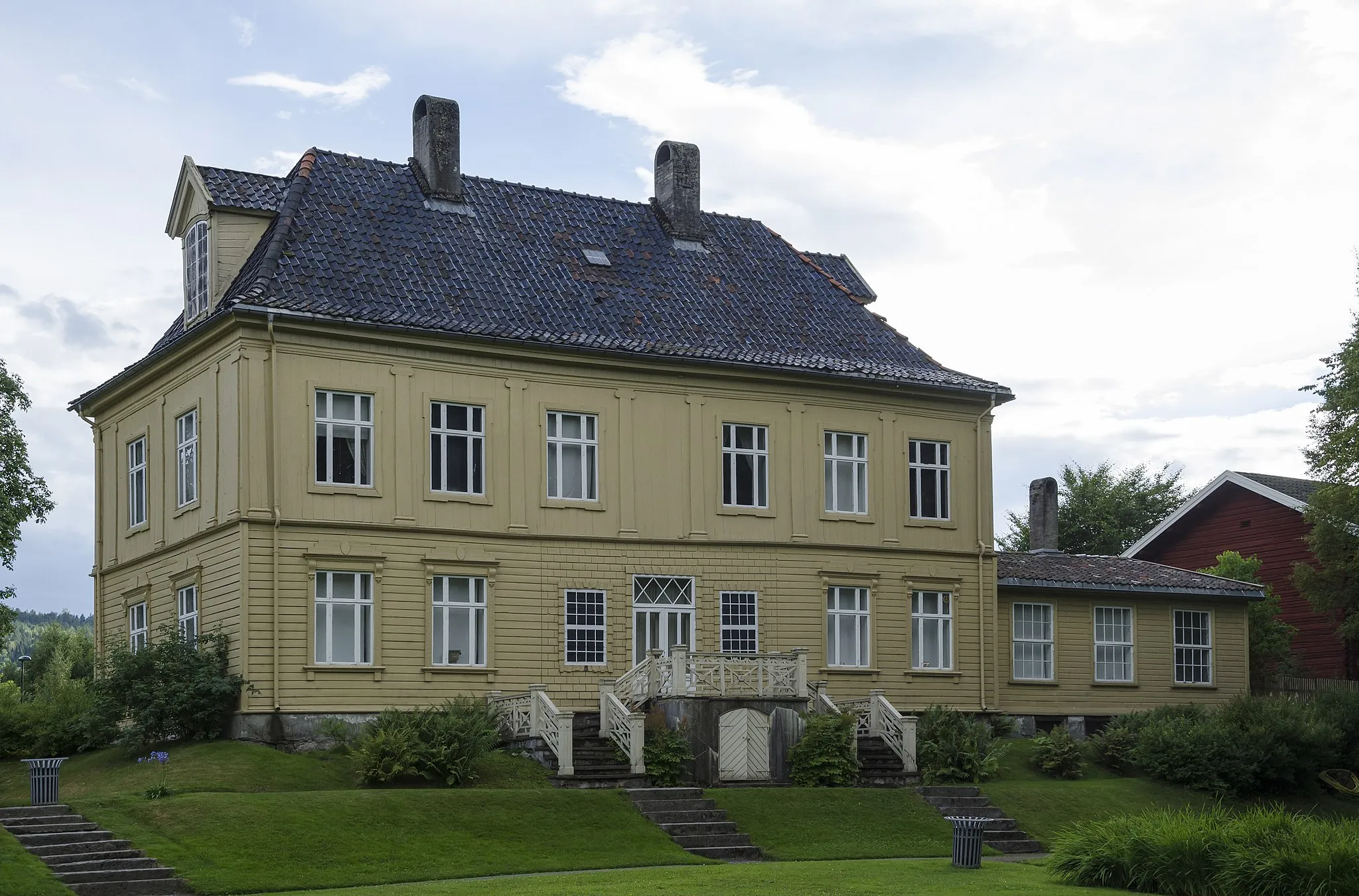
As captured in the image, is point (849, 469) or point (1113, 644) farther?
point (1113, 644)

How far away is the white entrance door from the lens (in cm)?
3194

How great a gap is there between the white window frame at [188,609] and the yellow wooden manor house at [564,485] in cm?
13

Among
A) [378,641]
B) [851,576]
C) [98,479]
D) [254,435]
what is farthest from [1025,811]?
[98,479]

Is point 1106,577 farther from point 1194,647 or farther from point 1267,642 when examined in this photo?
point 1267,642

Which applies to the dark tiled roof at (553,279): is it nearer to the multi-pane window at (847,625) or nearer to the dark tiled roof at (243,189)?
the dark tiled roof at (243,189)

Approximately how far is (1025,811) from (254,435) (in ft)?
51.2

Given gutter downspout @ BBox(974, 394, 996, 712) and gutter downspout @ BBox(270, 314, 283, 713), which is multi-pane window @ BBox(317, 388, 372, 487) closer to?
gutter downspout @ BBox(270, 314, 283, 713)

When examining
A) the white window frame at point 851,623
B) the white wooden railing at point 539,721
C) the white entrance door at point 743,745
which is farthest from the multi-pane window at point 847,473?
the white wooden railing at point 539,721

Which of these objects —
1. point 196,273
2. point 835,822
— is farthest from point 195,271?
point 835,822

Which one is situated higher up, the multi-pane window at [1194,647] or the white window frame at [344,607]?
the white window frame at [344,607]

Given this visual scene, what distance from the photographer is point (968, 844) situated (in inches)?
997

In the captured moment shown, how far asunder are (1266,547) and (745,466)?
2229 centimetres

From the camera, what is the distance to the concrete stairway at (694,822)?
27.3m

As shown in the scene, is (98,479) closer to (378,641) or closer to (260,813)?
(378,641)
